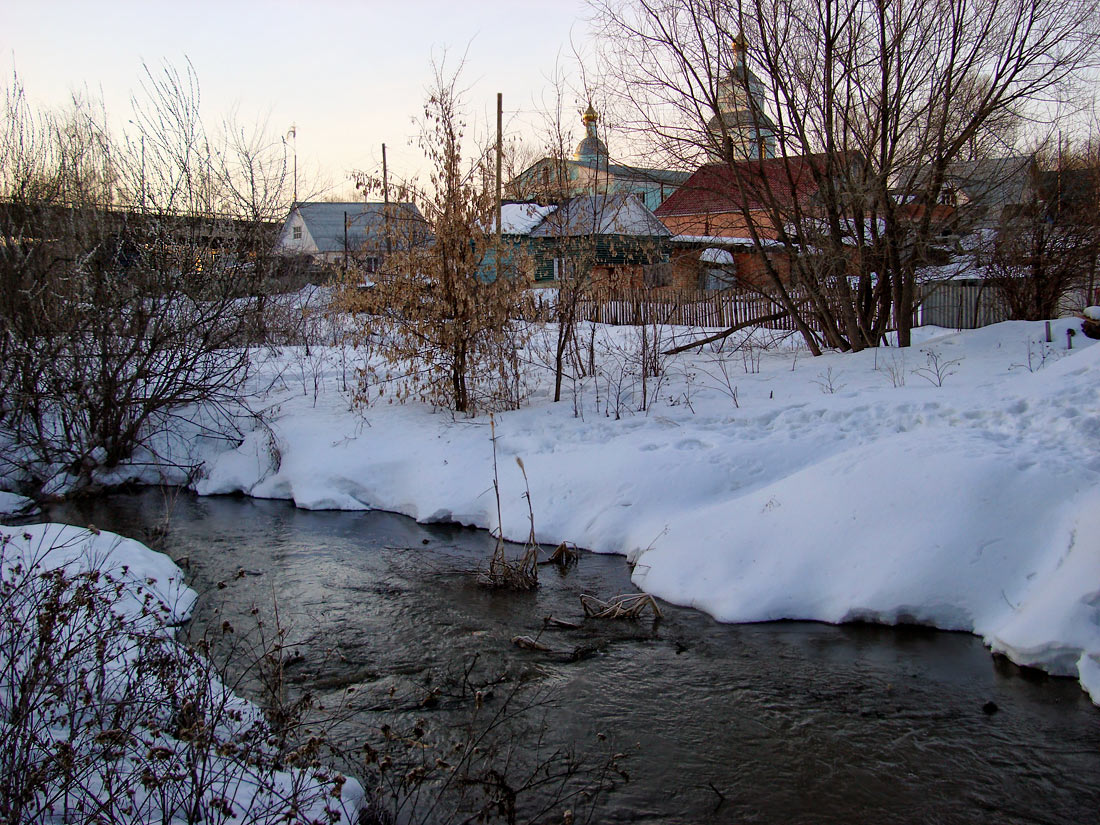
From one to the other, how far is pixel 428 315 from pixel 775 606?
6751 millimetres

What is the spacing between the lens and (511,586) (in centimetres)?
761

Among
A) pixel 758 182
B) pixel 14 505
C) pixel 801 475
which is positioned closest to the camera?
pixel 801 475

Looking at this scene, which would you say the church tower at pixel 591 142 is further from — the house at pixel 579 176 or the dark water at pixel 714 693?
the dark water at pixel 714 693

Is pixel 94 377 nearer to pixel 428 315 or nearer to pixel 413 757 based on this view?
pixel 428 315

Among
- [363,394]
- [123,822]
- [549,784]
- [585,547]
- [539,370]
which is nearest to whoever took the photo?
[123,822]

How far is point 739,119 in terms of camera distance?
13531 mm

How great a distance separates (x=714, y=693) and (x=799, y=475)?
314cm

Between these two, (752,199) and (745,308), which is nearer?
(752,199)

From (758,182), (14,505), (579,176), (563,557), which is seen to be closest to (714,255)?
(758,182)

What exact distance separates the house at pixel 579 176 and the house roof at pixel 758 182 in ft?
1.42

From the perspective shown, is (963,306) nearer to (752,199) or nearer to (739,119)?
(752,199)

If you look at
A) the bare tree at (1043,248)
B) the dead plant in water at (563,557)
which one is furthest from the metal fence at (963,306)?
the dead plant in water at (563,557)

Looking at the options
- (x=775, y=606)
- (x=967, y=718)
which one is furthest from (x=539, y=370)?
(x=967, y=718)

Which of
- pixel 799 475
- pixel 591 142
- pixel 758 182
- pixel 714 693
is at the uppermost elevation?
pixel 591 142
